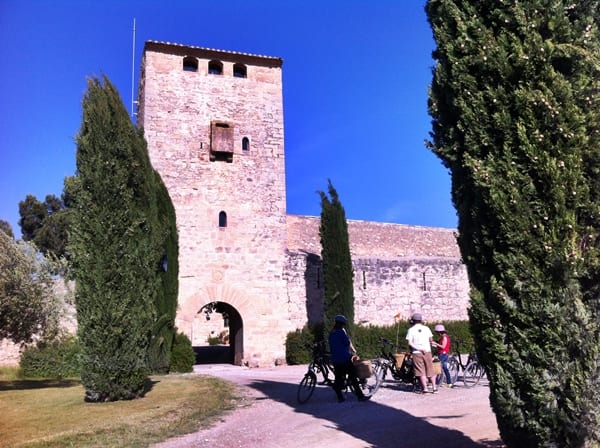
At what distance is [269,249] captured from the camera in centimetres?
1859

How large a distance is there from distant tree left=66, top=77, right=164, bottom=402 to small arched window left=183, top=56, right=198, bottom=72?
9.58 metres

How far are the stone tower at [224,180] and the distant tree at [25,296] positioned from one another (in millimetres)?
5487

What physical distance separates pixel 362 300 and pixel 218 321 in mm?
16635

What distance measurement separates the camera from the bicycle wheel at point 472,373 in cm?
1061

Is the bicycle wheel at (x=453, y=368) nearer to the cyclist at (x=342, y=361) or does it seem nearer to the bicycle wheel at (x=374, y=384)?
the bicycle wheel at (x=374, y=384)

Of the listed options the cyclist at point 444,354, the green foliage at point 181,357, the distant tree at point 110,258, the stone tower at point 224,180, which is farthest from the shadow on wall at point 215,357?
the cyclist at point 444,354

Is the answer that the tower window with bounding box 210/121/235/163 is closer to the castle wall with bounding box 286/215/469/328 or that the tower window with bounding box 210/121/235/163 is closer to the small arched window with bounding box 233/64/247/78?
the small arched window with bounding box 233/64/247/78

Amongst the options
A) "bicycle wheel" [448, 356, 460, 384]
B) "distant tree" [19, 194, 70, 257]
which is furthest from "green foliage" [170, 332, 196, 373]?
"distant tree" [19, 194, 70, 257]

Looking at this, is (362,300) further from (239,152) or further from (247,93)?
(247,93)

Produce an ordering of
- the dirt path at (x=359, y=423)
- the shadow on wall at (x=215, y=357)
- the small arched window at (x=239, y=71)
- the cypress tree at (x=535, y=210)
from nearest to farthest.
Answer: the cypress tree at (x=535, y=210) → the dirt path at (x=359, y=423) → the small arched window at (x=239, y=71) → the shadow on wall at (x=215, y=357)

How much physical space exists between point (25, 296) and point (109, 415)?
519cm

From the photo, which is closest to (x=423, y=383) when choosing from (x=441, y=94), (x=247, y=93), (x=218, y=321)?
(x=441, y=94)

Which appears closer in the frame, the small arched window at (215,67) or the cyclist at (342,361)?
the cyclist at (342,361)

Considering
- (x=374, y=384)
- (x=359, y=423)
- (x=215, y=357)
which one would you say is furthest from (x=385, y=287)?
(x=359, y=423)
